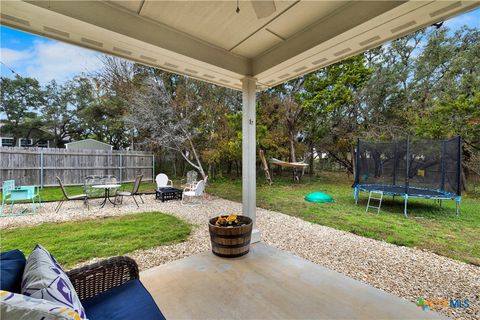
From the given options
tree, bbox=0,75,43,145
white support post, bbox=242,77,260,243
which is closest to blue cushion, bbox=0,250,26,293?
white support post, bbox=242,77,260,243

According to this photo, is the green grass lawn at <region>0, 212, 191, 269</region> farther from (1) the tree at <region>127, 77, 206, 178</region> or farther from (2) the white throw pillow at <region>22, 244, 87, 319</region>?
(1) the tree at <region>127, 77, 206, 178</region>

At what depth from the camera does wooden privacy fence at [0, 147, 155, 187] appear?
621 cm

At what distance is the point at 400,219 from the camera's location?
14.2 ft

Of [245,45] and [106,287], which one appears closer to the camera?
[106,287]

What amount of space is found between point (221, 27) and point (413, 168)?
537 cm

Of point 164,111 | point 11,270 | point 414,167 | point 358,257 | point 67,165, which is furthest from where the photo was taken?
point 67,165

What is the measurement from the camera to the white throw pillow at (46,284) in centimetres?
85

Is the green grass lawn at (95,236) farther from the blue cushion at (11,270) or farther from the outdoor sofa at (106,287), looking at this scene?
the blue cushion at (11,270)

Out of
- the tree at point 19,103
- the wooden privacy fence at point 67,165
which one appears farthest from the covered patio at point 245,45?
the tree at point 19,103

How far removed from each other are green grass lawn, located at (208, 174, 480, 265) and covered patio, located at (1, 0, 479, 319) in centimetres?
178

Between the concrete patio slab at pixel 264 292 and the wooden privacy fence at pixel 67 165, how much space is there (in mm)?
6748

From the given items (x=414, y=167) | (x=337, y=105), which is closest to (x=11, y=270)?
(x=414, y=167)

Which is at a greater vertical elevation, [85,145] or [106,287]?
[85,145]

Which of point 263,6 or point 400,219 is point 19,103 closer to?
point 263,6
